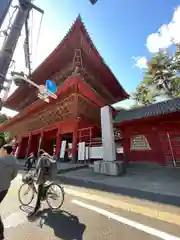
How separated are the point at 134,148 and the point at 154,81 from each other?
1583 cm

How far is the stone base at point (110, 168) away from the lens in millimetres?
7045

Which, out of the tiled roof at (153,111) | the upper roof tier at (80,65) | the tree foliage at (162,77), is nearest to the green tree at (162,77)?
the tree foliage at (162,77)

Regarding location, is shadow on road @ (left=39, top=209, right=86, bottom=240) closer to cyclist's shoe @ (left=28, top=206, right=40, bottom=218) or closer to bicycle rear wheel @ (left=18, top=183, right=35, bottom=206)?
cyclist's shoe @ (left=28, top=206, right=40, bottom=218)

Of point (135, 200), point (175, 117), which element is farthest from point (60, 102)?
point (135, 200)

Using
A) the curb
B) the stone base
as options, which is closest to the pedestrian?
the curb

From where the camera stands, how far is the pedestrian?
2.30 meters

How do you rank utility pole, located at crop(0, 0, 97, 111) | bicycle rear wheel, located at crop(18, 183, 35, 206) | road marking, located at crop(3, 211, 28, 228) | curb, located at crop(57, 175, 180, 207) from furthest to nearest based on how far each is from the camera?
bicycle rear wheel, located at crop(18, 183, 35, 206), curb, located at crop(57, 175, 180, 207), utility pole, located at crop(0, 0, 97, 111), road marking, located at crop(3, 211, 28, 228)

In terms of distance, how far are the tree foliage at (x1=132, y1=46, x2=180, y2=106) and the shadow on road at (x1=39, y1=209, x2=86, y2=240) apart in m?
20.1

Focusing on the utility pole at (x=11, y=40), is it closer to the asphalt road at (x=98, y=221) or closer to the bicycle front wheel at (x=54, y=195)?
the bicycle front wheel at (x=54, y=195)

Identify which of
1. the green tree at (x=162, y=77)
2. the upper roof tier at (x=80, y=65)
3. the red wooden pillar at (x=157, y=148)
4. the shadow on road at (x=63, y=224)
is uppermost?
the green tree at (x=162, y=77)

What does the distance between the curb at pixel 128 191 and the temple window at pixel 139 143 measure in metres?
4.43

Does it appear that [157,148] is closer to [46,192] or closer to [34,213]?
[46,192]

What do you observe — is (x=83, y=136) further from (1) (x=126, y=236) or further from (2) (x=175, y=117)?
(1) (x=126, y=236)

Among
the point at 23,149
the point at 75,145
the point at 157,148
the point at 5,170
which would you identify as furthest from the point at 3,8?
the point at 23,149
